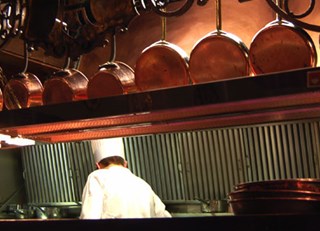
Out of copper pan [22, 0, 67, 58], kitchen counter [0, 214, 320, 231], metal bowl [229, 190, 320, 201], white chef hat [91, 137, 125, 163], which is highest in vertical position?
copper pan [22, 0, 67, 58]

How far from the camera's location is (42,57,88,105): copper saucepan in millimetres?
2158

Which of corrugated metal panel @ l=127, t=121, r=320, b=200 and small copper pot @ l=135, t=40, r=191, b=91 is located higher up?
small copper pot @ l=135, t=40, r=191, b=91

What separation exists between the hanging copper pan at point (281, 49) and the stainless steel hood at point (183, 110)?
109 mm

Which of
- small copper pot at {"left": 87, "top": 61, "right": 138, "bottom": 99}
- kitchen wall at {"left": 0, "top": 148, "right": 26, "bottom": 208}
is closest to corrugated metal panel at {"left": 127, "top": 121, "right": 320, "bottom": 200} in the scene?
kitchen wall at {"left": 0, "top": 148, "right": 26, "bottom": 208}

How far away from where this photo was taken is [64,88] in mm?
2160

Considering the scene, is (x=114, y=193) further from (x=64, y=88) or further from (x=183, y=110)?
(x=183, y=110)

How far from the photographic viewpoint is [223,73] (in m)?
1.78

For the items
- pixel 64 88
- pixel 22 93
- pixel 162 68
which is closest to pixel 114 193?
pixel 22 93

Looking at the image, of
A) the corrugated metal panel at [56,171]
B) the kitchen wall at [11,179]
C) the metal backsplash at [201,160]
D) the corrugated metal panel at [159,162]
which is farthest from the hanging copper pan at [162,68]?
the kitchen wall at [11,179]

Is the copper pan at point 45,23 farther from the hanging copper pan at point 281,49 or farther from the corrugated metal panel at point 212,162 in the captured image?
the corrugated metal panel at point 212,162

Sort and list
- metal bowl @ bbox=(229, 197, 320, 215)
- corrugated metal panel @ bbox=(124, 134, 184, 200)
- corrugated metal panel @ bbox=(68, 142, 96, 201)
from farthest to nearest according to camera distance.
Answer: corrugated metal panel @ bbox=(68, 142, 96, 201), corrugated metal panel @ bbox=(124, 134, 184, 200), metal bowl @ bbox=(229, 197, 320, 215)

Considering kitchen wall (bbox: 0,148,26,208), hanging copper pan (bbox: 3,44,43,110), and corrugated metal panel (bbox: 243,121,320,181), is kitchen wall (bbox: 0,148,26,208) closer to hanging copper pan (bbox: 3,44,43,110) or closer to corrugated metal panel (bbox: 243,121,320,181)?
corrugated metal panel (bbox: 243,121,320,181)

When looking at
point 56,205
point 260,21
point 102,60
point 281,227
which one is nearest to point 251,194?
point 281,227

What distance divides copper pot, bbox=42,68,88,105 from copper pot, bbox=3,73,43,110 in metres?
0.10
